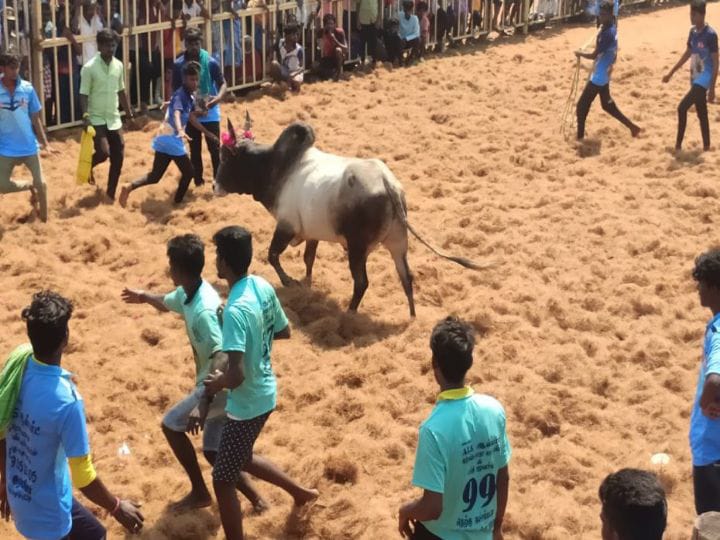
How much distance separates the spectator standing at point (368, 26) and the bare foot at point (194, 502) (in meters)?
10.9

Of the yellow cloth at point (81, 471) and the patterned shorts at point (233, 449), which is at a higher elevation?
the yellow cloth at point (81, 471)

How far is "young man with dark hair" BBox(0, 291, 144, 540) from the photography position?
4137 mm

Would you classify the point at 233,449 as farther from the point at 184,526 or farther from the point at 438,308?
the point at 438,308

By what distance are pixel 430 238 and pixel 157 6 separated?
5.35 m

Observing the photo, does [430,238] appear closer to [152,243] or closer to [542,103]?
[152,243]

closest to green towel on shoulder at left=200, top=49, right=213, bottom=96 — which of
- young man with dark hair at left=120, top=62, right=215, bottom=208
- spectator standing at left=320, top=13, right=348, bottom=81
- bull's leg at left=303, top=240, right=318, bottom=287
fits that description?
young man with dark hair at left=120, top=62, right=215, bottom=208

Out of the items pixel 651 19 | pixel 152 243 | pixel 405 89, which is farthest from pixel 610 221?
pixel 651 19

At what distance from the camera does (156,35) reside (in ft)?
44.0

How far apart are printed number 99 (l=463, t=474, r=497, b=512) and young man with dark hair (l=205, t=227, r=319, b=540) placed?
123cm

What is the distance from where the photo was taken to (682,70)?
15.5 m

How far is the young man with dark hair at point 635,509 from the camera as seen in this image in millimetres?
3256

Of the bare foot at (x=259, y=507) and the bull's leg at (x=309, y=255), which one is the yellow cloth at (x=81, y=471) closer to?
the bare foot at (x=259, y=507)

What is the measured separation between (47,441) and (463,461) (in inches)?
61.2

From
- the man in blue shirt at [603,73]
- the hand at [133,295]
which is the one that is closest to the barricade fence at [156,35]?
the man in blue shirt at [603,73]
